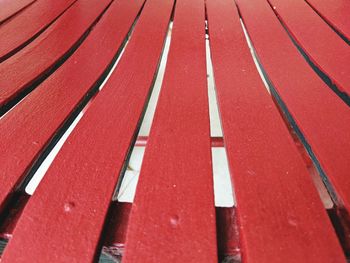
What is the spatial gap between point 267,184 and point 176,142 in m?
0.18

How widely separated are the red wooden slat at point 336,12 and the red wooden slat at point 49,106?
70cm

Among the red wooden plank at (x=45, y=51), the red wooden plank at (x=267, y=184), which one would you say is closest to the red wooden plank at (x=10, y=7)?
the red wooden plank at (x=45, y=51)

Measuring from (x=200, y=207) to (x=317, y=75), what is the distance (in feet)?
1.66

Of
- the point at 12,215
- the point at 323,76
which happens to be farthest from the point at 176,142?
the point at 323,76

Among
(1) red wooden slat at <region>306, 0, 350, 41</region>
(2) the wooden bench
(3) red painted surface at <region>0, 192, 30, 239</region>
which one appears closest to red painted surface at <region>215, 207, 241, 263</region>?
(2) the wooden bench

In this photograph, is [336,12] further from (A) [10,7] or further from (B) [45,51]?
(A) [10,7]

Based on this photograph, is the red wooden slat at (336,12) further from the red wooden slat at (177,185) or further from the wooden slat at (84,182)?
the wooden slat at (84,182)

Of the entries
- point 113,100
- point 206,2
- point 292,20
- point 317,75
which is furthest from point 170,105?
point 206,2

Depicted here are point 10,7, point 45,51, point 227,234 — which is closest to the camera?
point 227,234

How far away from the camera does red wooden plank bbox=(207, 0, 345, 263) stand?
404mm

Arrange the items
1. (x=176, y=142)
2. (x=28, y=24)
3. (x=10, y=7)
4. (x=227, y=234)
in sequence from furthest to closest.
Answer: (x=10, y=7), (x=28, y=24), (x=176, y=142), (x=227, y=234)

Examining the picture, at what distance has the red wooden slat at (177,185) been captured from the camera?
1.35 feet

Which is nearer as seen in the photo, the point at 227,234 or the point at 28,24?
the point at 227,234

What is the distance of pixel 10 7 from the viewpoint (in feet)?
3.78
